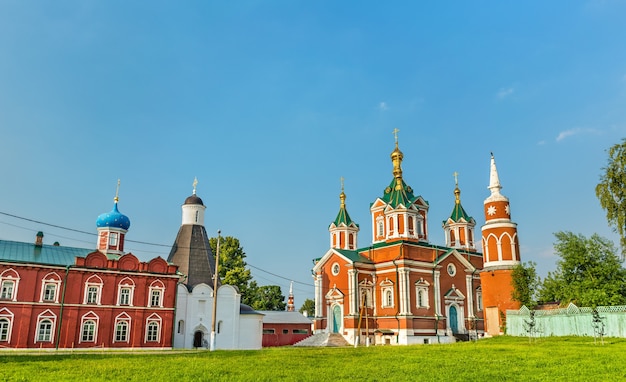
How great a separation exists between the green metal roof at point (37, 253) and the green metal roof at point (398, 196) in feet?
77.0

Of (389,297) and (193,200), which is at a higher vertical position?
(193,200)

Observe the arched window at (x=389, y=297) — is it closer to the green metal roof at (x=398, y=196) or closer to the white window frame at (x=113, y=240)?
the green metal roof at (x=398, y=196)

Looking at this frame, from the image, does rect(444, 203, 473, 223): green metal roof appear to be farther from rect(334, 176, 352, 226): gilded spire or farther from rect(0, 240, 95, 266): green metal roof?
rect(0, 240, 95, 266): green metal roof

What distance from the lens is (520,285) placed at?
33281 mm

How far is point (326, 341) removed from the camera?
35156mm

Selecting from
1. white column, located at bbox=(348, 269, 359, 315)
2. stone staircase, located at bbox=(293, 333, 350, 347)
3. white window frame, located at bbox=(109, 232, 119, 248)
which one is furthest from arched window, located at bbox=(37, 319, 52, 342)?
white column, located at bbox=(348, 269, 359, 315)

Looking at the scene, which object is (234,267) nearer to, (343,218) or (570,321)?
(343,218)

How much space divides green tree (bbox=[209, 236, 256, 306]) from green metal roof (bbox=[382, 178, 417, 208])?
14847 millimetres

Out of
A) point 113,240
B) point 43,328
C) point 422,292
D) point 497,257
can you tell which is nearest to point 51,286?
point 43,328

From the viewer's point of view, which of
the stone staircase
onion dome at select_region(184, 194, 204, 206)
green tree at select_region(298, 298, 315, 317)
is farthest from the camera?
green tree at select_region(298, 298, 315, 317)

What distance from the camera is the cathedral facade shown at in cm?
3509

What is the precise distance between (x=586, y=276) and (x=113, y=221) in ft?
107

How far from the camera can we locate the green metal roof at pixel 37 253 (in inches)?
1173

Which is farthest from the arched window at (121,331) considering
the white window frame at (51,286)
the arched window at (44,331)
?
the white window frame at (51,286)
